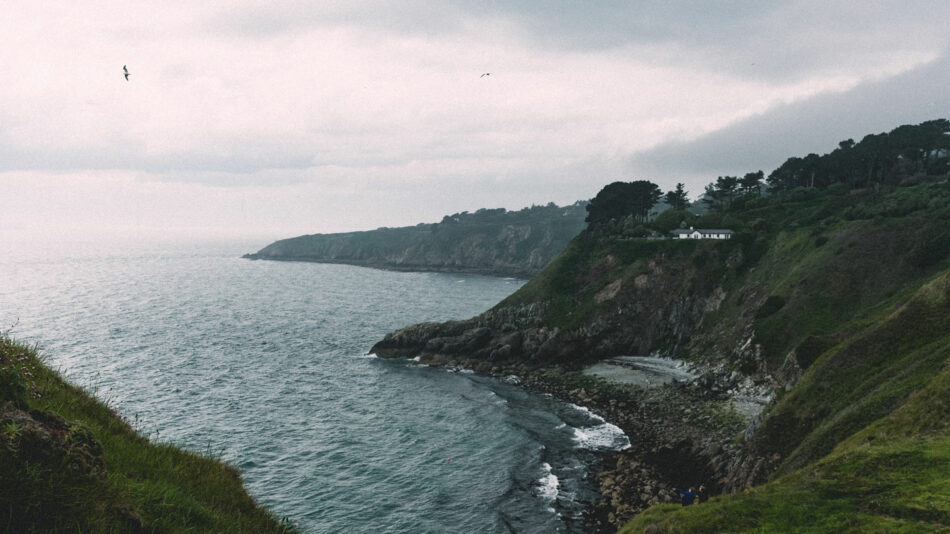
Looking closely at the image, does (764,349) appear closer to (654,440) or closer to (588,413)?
(654,440)

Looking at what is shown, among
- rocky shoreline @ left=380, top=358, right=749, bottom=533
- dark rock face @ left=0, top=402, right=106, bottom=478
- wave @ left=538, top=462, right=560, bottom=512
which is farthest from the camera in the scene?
wave @ left=538, top=462, right=560, bottom=512

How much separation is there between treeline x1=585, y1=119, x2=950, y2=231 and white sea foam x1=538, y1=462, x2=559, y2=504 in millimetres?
74840

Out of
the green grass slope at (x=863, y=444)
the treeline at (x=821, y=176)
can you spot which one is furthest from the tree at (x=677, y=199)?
the green grass slope at (x=863, y=444)

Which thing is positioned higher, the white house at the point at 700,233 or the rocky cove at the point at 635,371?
the white house at the point at 700,233

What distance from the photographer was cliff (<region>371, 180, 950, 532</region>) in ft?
68.8

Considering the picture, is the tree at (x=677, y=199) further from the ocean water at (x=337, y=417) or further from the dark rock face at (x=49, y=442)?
the dark rock face at (x=49, y=442)

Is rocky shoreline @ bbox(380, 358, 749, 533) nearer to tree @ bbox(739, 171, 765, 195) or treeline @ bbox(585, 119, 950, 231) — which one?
treeline @ bbox(585, 119, 950, 231)

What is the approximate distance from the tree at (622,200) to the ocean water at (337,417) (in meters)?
49.9

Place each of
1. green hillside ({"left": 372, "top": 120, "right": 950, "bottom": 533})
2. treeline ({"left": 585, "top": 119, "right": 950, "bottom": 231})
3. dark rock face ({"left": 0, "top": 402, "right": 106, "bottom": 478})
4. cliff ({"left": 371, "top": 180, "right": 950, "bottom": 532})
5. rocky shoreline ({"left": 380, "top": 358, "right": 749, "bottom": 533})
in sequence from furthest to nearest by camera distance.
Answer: treeline ({"left": 585, "top": 119, "right": 950, "bottom": 231}) < rocky shoreline ({"left": 380, "top": 358, "right": 749, "bottom": 533}) < cliff ({"left": 371, "top": 180, "right": 950, "bottom": 532}) < green hillside ({"left": 372, "top": 120, "right": 950, "bottom": 533}) < dark rock face ({"left": 0, "top": 402, "right": 106, "bottom": 478})

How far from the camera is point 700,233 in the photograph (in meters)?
93.8

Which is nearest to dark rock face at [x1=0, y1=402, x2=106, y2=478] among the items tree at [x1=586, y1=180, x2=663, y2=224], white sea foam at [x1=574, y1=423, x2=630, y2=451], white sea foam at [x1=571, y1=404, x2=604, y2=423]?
white sea foam at [x1=574, y1=423, x2=630, y2=451]

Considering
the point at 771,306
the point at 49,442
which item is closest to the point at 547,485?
the point at 49,442

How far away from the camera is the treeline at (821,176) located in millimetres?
103875

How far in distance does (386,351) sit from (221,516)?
256 ft
